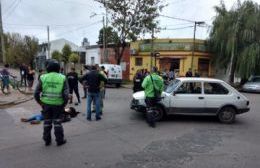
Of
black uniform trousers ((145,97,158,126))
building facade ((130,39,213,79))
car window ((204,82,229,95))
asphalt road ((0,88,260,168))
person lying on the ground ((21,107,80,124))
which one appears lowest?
asphalt road ((0,88,260,168))

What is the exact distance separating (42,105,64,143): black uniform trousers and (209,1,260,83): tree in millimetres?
23150

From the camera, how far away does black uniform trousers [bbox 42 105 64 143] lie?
21.4 ft

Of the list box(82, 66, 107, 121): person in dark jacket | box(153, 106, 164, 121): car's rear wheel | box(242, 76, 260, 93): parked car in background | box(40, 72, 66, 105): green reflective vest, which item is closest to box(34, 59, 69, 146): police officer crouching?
box(40, 72, 66, 105): green reflective vest

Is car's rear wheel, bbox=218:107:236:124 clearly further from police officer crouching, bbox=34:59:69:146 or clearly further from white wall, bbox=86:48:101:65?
white wall, bbox=86:48:101:65

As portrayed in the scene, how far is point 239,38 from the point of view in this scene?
27641 mm

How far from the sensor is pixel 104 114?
10883 mm

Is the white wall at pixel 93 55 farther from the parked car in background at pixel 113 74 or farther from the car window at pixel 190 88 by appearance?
the car window at pixel 190 88

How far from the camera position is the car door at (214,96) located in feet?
32.5

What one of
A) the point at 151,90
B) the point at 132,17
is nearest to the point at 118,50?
the point at 132,17

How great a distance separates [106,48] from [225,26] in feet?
49.8

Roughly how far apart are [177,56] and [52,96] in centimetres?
2711

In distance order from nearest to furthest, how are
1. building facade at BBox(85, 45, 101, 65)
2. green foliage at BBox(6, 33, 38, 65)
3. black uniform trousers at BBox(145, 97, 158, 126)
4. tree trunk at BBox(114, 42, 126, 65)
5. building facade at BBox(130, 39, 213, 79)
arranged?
1. black uniform trousers at BBox(145, 97, 158, 126)
2. building facade at BBox(130, 39, 213, 79)
3. tree trunk at BBox(114, 42, 126, 65)
4. building facade at BBox(85, 45, 101, 65)
5. green foliage at BBox(6, 33, 38, 65)

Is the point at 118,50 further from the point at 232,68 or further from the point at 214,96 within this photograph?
the point at 214,96

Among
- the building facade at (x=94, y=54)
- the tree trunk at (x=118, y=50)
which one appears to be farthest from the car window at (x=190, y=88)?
the building facade at (x=94, y=54)
